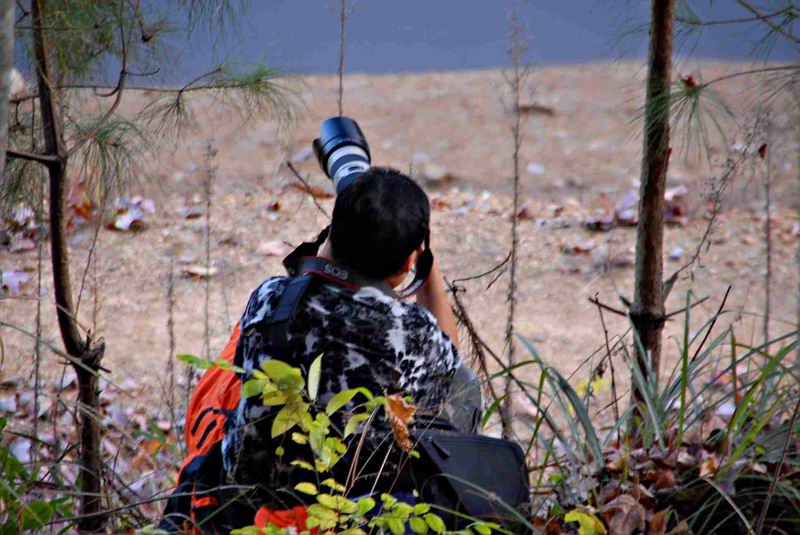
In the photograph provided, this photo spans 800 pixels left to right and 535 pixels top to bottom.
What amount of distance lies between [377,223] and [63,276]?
82 cm

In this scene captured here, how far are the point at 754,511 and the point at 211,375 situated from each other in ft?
3.25

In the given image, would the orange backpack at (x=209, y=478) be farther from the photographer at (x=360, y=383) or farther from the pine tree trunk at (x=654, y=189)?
the pine tree trunk at (x=654, y=189)

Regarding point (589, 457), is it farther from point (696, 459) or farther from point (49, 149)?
point (49, 149)

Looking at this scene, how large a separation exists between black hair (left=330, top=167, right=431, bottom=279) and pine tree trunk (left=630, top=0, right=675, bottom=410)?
0.67m

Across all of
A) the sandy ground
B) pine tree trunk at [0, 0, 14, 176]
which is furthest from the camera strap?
the sandy ground

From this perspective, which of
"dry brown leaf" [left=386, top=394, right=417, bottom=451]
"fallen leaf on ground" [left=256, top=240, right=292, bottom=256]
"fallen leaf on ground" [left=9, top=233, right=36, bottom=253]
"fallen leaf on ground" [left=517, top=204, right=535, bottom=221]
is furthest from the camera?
"fallen leaf on ground" [left=517, top=204, right=535, bottom=221]

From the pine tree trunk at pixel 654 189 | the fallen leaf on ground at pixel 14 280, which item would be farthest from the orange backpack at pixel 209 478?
the fallen leaf on ground at pixel 14 280

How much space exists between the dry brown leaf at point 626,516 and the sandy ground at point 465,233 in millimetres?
1548

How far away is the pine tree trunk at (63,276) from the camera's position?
2160 millimetres

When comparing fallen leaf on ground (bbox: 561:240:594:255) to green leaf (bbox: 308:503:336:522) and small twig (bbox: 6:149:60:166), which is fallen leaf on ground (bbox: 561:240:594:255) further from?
green leaf (bbox: 308:503:336:522)

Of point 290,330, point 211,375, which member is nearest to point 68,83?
point 211,375

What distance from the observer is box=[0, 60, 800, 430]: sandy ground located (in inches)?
167

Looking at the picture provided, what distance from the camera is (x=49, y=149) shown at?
2172mm

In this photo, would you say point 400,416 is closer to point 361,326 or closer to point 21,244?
point 361,326
